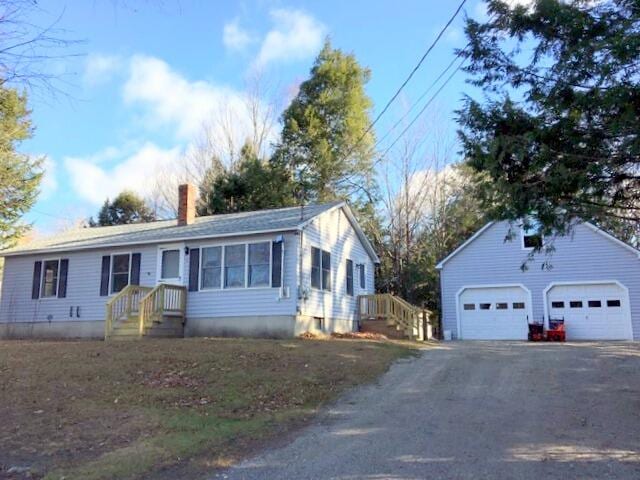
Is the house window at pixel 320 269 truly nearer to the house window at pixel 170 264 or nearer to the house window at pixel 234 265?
the house window at pixel 234 265

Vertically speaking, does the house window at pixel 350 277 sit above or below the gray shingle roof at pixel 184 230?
below

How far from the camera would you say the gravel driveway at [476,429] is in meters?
6.14

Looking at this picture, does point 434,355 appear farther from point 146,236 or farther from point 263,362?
point 146,236

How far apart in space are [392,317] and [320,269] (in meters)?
3.46

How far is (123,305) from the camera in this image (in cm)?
1730

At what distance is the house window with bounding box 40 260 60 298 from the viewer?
19.9 meters

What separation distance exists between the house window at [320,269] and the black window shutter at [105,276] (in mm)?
7022

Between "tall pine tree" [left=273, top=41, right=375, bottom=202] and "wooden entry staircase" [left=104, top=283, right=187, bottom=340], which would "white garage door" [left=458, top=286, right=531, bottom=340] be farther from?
"wooden entry staircase" [left=104, top=283, right=187, bottom=340]

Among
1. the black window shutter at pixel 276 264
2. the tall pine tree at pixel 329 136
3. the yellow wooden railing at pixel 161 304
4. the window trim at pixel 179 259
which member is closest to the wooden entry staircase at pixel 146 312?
the yellow wooden railing at pixel 161 304

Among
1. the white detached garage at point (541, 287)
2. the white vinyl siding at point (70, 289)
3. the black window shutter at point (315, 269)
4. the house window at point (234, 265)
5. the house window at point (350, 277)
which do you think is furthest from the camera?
the house window at point (350, 277)

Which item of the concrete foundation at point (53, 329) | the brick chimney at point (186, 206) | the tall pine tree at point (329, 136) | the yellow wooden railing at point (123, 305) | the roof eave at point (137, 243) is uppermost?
the tall pine tree at point (329, 136)

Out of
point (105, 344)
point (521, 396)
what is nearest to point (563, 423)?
point (521, 396)

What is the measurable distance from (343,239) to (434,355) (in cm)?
727

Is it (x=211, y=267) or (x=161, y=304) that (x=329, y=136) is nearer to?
(x=211, y=267)
